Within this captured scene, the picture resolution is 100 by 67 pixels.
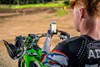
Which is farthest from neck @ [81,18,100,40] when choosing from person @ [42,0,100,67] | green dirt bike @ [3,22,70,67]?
green dirt bike @ [3,22,70,67]

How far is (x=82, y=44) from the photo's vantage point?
150cm

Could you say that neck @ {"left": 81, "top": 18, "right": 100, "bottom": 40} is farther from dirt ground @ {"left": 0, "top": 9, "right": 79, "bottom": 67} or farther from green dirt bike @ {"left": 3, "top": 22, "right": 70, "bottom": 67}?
dirt ground @ {"left": 0, "top": 9, "right": 79, "bottom": 67}

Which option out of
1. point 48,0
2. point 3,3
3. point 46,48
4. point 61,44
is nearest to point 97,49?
point 61,44

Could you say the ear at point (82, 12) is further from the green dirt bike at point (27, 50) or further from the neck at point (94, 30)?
the green dirt bike at point (27, 50)

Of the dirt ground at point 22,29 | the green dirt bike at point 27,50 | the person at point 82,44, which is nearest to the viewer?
the person at point 82,44

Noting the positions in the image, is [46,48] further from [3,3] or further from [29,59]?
[3,3]

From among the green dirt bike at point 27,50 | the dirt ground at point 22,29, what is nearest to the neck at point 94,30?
the green dirt bike at point 27,50

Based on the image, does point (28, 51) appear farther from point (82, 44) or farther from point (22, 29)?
point (22, 29)

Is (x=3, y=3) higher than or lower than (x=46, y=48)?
lower

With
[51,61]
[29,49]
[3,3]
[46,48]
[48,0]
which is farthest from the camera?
[48,0]

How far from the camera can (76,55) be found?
1.47 meters

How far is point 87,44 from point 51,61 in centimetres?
21

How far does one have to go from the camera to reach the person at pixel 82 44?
57.2 inches

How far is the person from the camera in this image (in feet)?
4.76
